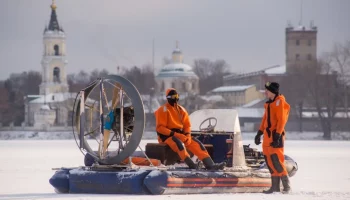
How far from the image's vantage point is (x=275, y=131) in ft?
54.7

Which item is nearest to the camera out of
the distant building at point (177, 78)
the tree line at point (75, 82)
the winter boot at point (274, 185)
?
the winter boot at point (274, 185)

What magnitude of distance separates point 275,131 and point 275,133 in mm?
44

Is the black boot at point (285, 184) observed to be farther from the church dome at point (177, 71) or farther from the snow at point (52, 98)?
the church dome at point (177, 71)

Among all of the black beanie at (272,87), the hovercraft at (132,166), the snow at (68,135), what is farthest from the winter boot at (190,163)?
the snow at (68,135)

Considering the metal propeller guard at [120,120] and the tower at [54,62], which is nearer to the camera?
the metal propeller guard at [120,120]

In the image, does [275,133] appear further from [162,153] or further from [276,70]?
[276,70]

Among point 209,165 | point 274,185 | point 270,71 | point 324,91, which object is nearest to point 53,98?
point 270,71

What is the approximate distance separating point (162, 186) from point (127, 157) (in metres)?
0.74

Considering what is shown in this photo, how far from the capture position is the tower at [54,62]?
146 m

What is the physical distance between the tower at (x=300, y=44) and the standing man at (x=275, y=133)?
134 m

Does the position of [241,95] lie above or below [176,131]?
above

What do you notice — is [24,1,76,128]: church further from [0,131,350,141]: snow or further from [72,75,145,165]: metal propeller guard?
[72,75,145,165]: metal propeller guard

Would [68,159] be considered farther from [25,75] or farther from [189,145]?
[25,75]

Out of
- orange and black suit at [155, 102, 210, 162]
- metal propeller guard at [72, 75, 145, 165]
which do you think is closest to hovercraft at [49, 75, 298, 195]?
metal propeller guard at [72, 75, 145, 165]
